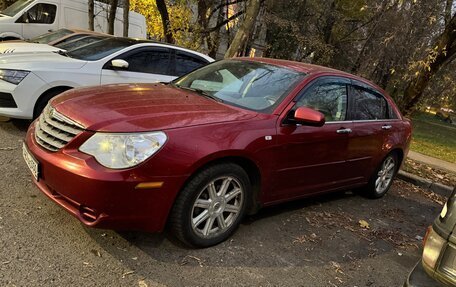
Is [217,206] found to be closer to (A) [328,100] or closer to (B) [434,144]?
(A) [328,100]

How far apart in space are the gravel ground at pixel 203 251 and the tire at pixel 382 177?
72cm

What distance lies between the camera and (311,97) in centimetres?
446

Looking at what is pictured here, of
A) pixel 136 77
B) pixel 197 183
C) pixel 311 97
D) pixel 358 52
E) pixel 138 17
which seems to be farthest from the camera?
pixel 358 52

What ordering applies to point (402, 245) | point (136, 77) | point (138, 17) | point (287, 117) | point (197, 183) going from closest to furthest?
1. point (197, 183)
2. point (287, 117)
3. point (402, 245)
4. point (136, 77)
5. point (138, 17)

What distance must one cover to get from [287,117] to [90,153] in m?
1.82

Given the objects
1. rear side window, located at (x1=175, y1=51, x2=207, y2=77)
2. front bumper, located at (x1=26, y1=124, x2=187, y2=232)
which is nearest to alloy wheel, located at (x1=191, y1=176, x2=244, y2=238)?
front bumper, located at (x1=26, y1=124, x2=187, y2=232)

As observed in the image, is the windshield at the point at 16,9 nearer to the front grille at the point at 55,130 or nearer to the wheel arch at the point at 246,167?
the front grille at the point at 55,130

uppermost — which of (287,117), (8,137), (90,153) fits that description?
(287,117)

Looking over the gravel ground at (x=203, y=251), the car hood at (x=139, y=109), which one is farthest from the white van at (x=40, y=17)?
the car hood at (x=139, y=109)

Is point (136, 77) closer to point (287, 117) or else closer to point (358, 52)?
point (287, 117)

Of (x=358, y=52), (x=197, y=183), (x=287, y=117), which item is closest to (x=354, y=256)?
(x=287, y=117)

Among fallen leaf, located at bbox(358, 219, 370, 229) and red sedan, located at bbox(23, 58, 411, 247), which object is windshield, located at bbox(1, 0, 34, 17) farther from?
fallen leaf, located at bbox(358, 219, 370, 229)

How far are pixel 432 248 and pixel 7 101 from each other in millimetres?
5245

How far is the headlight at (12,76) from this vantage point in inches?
224
